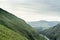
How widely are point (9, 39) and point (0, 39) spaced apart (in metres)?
10.2

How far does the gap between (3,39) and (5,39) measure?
7.54 ft

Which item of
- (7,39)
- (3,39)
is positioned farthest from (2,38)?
(7,39)

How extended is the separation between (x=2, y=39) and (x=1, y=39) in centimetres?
73

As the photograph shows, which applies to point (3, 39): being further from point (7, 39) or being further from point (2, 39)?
point (7, 39)

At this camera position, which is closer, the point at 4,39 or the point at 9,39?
the point at 4,39

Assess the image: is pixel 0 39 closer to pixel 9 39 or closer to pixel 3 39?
pixel 3 39

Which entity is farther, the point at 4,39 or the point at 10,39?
the point at 10,39

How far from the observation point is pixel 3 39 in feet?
249

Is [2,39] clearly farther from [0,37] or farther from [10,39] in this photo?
[10,39]

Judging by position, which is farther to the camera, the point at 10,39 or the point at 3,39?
the point at 10,39

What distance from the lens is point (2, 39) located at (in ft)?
246

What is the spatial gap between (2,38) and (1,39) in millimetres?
1825

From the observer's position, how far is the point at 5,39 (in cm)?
7812

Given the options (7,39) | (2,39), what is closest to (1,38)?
(2,39)
